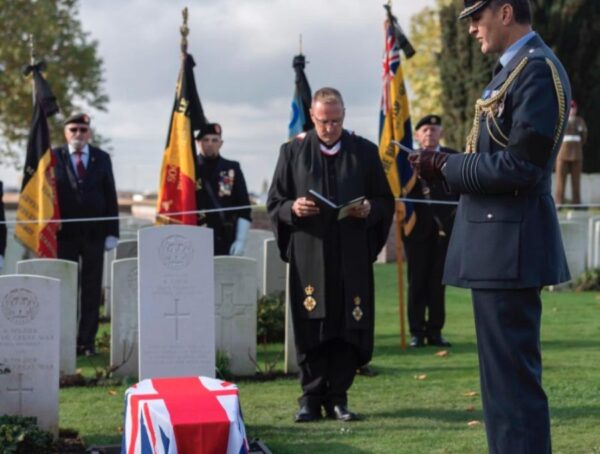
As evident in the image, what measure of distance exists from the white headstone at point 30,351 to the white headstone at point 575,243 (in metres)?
11.9

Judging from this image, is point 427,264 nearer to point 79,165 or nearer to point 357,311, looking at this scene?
point 79,165

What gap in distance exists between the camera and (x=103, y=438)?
7887 millimetres

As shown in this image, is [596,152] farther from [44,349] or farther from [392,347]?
[44,349]

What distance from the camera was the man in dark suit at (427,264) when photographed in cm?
1225

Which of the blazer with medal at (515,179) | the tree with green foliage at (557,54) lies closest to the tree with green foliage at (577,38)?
the tree with green foliage at (557,54)

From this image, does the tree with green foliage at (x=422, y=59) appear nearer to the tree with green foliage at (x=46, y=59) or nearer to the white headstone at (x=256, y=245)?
the tree with green foliage at (x=46, y=59)

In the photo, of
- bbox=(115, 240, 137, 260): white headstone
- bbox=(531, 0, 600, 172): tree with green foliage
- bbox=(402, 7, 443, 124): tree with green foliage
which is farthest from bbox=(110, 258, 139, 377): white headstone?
bbox=(402, 7, 443, 124): tree with green foliage

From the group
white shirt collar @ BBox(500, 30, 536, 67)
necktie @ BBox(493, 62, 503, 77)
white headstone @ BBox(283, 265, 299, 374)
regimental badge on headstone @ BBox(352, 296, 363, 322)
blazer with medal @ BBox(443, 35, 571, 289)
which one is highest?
white shirt collar @ BBox(500, 30, 536, 67)

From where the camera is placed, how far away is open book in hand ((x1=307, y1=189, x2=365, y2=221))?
26.1ft

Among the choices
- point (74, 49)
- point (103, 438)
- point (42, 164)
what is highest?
point (74, 49)

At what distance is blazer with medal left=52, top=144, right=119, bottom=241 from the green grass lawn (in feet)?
4.54

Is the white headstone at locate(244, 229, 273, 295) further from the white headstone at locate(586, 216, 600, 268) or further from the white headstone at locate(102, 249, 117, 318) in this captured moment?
the white headstone at locate(586, 216, 600, 268)

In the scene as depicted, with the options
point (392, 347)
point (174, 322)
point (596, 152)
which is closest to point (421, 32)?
point (596, 152)

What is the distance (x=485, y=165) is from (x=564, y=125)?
1.24 feet
